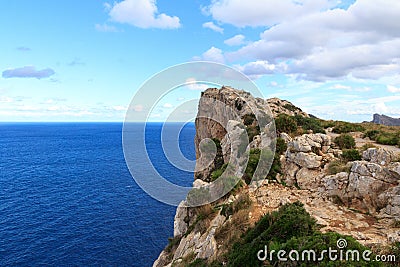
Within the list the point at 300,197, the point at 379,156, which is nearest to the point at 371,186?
the point at 379,156

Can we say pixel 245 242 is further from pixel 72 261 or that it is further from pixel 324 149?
pixel 72 261

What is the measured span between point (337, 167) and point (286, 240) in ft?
31.7

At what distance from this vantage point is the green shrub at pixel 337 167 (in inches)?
685

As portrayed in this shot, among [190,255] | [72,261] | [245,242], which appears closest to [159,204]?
[72,261]

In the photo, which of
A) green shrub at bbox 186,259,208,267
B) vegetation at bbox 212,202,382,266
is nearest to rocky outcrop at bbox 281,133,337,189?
vegetation at bbox 212,202,382,266

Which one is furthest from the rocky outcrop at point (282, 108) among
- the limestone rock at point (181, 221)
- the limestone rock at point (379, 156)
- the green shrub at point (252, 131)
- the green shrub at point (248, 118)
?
the limestone rock at point (181, 221)

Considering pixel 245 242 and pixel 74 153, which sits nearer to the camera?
pixel 245 242

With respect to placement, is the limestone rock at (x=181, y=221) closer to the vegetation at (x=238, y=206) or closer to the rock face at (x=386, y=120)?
the vegetation at (x=238, y=206)

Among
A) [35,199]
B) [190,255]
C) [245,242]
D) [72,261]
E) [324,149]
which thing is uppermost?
[324,149]

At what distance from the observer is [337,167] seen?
1788cm

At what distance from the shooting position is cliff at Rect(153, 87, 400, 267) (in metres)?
13.5

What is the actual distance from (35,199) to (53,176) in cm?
2163

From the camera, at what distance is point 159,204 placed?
63.4m

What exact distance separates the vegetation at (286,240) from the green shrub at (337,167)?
5.89 m
